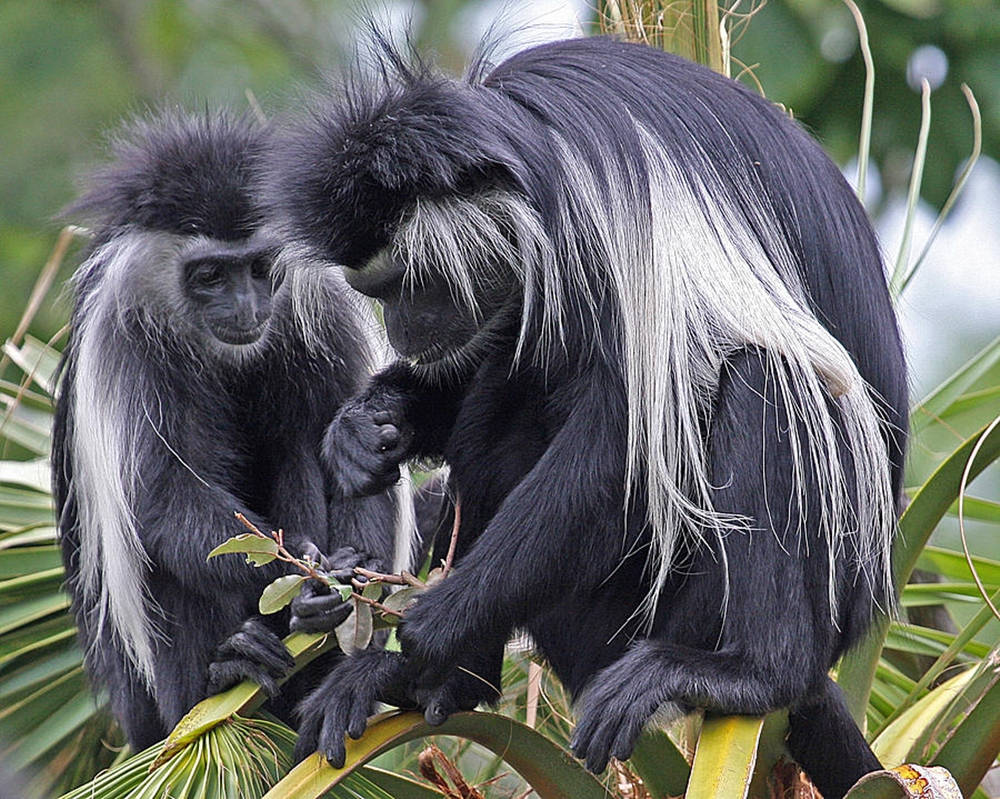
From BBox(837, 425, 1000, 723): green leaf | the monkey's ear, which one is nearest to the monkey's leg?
BBox(837, 425, 1000, 723): green leaf

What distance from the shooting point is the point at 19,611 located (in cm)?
262

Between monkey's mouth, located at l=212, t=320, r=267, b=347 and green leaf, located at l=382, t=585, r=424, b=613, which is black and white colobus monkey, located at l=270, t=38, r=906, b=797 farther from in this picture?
monkey's mouth, located at l=212, t=320, r=267, b=347

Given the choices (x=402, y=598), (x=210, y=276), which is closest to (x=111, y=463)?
(x=210, y=276)

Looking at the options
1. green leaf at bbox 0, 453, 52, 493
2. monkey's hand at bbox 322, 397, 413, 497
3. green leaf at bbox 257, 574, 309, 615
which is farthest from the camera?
green leaf at bbox 0, 453, 52, 493

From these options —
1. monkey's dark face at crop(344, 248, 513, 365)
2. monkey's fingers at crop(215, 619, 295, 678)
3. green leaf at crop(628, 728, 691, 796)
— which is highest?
monkey's dark face at crop(344, 248, 513, 365)

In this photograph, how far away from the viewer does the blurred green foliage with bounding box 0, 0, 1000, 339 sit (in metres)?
3.95

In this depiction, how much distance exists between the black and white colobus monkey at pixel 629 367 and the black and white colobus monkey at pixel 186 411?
46 cm

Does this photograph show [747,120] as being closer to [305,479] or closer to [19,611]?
[305,479]

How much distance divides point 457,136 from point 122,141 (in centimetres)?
112

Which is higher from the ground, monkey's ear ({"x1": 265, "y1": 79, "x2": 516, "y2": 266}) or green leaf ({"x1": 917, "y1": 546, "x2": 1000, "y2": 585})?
monkey's ear ({"x1": 265, "y1": 79, "x2": 516, "y2": 266})

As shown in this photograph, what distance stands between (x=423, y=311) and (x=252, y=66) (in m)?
4.44

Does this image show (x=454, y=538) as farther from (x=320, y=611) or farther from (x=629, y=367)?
(x=629, y=367)

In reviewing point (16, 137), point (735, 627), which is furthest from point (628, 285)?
point (16, 137)

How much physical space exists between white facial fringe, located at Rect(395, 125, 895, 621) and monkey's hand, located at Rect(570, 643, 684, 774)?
153 mm
